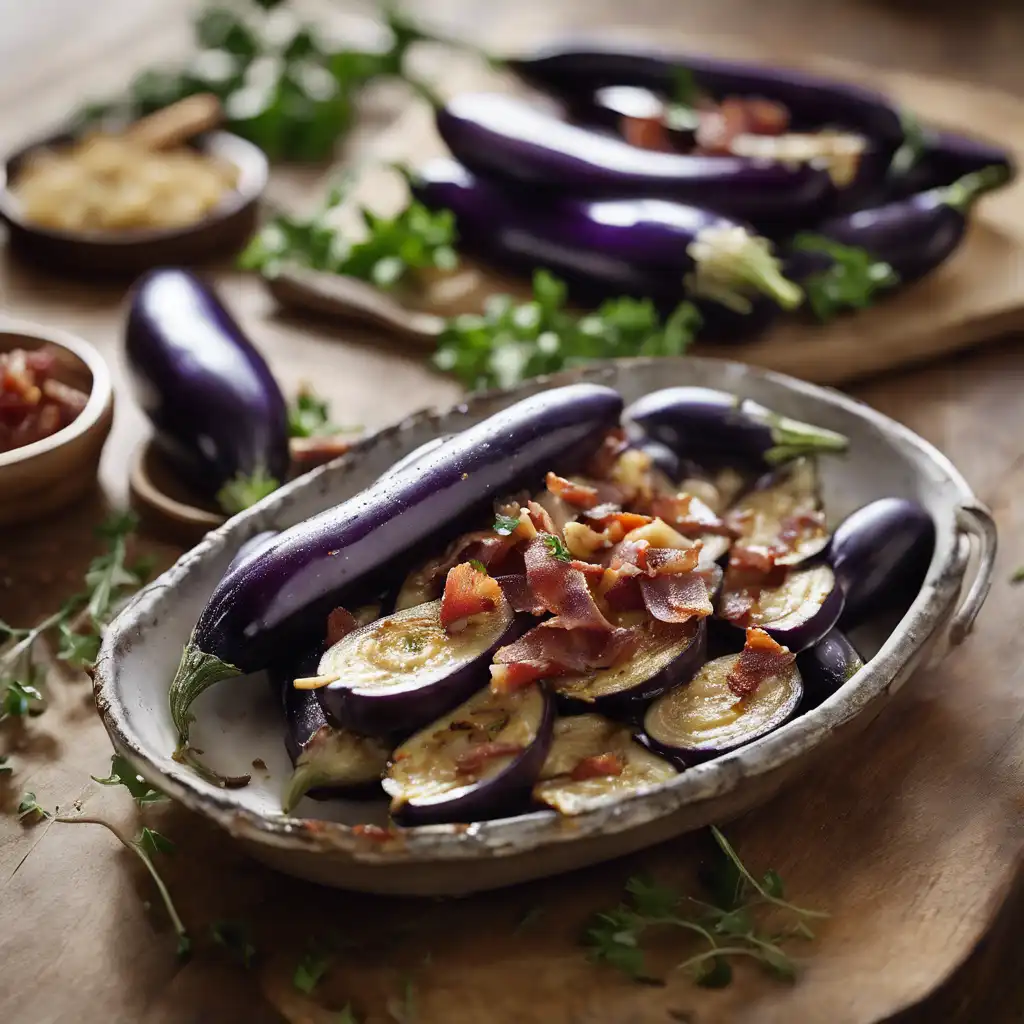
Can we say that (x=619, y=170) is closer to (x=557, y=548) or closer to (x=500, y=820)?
(x=557, y=548)

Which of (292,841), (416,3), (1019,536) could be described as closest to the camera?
(292,841)

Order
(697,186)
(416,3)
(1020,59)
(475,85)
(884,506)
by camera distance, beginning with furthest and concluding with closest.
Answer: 1. (416,3)
2. (1020,59)
3. (475,85)
4. (697,186)
5. (884,506)

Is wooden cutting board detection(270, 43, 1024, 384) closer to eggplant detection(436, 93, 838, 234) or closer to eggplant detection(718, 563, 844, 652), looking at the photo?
eggplant detection(436, 93, 838, 234)

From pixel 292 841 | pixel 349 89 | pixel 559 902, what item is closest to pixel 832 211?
pixel 349 89

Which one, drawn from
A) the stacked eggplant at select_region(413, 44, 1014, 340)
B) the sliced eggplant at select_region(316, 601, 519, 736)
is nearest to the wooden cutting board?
the stacked eggplant at select_region(413, 44, 1014, 340)

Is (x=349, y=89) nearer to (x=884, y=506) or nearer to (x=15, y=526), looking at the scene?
(x=15, y=526)

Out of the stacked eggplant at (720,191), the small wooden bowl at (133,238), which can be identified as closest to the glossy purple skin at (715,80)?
the stacked eggplant at (720,191)

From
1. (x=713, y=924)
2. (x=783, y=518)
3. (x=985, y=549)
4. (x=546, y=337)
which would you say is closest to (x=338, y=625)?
(x=713, y=924)

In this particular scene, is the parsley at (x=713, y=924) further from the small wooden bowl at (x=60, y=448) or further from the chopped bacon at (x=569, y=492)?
the small wooden bowl at (x=60, y=448)
